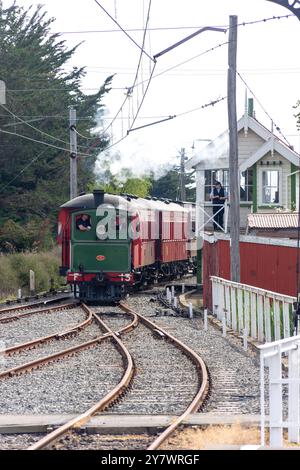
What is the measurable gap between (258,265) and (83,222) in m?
7.06

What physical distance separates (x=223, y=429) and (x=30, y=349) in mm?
8860

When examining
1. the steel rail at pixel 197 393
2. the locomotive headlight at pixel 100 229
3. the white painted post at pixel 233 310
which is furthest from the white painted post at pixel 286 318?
the locomotive headlight at pixel 100 229

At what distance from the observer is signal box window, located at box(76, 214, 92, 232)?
29.8m

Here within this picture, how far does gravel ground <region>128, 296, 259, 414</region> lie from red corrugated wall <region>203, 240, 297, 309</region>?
1.60 metres

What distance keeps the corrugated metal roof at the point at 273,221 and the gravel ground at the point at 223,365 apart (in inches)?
162

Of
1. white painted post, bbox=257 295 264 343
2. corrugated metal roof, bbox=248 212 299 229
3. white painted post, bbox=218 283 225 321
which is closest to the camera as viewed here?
white painted post, bbox=257 295 264 343

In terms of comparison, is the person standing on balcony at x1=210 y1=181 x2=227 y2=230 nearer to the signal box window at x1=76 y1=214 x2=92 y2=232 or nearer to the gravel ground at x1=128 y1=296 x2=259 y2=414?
the signal box window at x1=76 y1=214 x2=92 y2=232

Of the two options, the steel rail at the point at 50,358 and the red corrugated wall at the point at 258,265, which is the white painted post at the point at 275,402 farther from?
the red corrugated wall at the point at 258,265

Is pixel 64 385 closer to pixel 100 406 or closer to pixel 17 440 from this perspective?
pixel 100 406

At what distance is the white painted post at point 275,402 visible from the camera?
892 centimetres

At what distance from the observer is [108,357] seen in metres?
17.3

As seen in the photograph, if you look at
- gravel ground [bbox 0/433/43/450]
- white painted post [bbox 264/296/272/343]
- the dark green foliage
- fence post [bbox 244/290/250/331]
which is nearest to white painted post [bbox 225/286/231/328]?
fence post [bbox 244/290/250/331]
